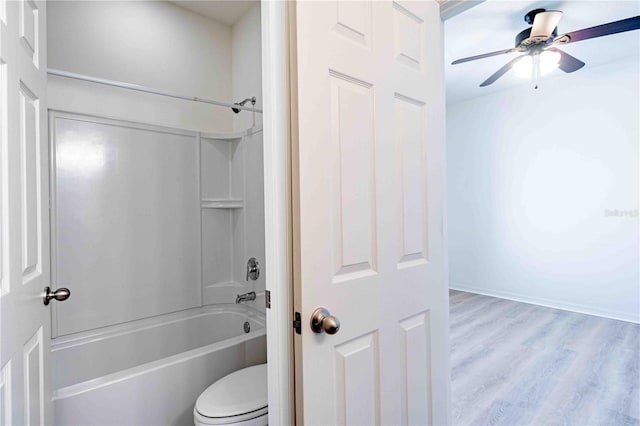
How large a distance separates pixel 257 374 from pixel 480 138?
4111mm

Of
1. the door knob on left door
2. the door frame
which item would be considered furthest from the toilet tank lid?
the door knob on left door

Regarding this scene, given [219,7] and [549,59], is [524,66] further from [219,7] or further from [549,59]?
[219,7]

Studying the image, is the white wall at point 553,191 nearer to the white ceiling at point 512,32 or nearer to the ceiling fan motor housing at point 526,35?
the white ceiling at point 512,32

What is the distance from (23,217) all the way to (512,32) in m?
3.42

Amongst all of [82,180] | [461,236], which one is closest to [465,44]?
→ [461,236]

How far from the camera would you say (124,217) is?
226 cm

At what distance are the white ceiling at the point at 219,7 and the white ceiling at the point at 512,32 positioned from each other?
1571 millimetres

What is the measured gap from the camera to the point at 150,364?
5.26 ft

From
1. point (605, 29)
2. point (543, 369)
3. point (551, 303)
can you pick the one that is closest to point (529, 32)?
point (605, 29)

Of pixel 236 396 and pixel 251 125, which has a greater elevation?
pixel 251 125

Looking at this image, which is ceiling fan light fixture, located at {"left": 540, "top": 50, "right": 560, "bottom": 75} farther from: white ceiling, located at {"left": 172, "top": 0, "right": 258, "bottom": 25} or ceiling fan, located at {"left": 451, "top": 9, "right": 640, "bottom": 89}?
white ceiling, located at {"left": 172, "top": 0, "right": 258, "bottom": 25}

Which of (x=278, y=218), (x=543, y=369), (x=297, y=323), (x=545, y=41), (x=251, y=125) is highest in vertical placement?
(x=545, y=41)

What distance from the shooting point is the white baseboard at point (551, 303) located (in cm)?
342

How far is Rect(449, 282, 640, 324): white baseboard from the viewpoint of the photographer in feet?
11.2
